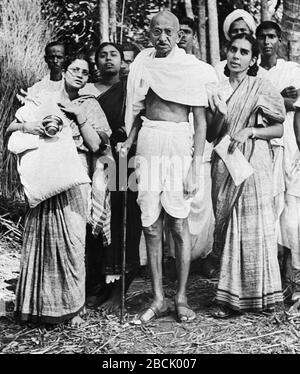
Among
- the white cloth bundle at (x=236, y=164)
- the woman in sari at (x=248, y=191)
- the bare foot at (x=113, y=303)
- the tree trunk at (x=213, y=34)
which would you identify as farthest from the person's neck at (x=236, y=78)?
the bare foot at (x=113, y=303)

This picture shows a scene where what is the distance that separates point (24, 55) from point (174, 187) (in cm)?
215

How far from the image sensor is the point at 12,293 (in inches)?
191

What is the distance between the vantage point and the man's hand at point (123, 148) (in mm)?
4418

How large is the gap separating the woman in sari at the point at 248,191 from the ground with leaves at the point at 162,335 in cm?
14

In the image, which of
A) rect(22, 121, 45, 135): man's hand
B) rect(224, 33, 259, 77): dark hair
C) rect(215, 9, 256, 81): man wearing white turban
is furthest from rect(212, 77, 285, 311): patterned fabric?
rect(22, 121, 45, 135): man's hand

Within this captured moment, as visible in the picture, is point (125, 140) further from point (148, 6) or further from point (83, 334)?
point (148, 6)

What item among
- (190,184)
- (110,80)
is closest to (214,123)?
(190,184)

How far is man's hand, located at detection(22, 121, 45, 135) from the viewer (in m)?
4.20

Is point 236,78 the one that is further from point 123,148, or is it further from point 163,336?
point 163,336

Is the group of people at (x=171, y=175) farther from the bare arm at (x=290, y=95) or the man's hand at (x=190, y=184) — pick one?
the bare arm at (x=290, y=95)

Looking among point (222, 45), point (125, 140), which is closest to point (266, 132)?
point (125, 140)

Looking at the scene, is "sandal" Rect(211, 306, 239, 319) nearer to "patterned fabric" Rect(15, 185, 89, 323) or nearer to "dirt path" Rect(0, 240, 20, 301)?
"patterned fabric" Rect(15, 185, 89, 323)
